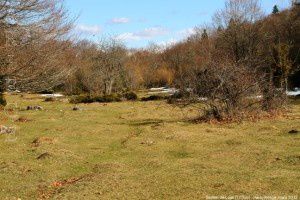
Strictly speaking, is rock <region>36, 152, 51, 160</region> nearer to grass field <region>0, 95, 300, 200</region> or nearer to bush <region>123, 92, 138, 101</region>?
grass field <region>0, 95, 300, 200</region>

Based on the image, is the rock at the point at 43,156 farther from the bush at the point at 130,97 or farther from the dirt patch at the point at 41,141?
the bush at the point at 130,97

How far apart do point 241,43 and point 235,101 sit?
30197mm

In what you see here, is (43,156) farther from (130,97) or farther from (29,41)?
(130,97)

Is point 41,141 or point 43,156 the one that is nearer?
point 43,156

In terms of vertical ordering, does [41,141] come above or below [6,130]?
below

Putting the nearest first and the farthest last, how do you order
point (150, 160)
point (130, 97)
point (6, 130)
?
point (150, 160), point (6, 130), point (130, 97)

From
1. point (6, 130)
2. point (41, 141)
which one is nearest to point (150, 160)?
point (41, 141)

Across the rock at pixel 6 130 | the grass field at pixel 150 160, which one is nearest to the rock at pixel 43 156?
the grass field at pixel 150 160

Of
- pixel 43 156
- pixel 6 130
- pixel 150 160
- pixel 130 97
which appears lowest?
pixel 150 160

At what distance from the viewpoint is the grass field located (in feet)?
32.8

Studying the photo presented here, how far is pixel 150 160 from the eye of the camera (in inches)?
532

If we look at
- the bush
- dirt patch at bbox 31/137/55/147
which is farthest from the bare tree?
the bush

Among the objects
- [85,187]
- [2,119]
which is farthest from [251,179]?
[2,119]

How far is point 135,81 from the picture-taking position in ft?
211
